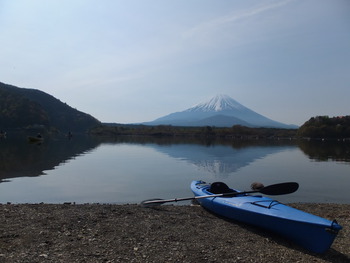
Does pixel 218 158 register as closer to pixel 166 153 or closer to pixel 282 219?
pixel 166 153

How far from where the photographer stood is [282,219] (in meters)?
8.20

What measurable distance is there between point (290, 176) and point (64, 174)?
57.8ft

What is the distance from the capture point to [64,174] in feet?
75.0

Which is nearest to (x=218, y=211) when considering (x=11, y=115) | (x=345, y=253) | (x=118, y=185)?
(x=345, y=253)

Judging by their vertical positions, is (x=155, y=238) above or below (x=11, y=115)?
below

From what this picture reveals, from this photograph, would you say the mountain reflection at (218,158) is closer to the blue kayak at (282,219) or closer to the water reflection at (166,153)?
the water reflection at (166,153)

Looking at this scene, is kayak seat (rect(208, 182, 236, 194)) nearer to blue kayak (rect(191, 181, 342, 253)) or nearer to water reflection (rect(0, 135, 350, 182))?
blue kayak (rect(191, 181, 342, 253))

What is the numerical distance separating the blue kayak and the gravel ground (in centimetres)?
28

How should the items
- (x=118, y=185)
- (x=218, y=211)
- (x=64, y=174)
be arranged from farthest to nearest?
1. (x=64, y=174)
2. (x=118, y=185)
3. (x=218, y=211)

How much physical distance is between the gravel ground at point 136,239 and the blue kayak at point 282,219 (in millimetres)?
280

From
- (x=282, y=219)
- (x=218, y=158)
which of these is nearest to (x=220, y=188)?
(x=282, y=219)

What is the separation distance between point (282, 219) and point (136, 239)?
3.90 m

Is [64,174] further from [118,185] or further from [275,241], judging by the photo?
[275,241]

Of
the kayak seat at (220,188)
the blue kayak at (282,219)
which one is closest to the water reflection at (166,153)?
the kayak seat at (220,188)
